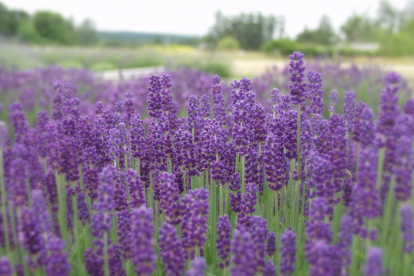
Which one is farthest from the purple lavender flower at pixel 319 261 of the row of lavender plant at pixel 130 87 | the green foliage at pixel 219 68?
the green foliage at pixel 219 68

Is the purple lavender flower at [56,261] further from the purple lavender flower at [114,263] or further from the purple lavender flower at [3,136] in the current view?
the purple lavender flower at [3,136]

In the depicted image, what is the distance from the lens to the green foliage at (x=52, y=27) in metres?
74.9

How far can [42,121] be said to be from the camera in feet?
9.00

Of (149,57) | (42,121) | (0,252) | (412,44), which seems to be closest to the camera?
(0,252)

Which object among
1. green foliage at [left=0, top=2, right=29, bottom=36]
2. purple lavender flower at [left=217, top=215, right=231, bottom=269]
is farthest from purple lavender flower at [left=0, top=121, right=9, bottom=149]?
green foliage at [left=0, top=2, right=29, bottom=36]

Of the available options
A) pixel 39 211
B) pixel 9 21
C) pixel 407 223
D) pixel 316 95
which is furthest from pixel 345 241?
pixel 9 21

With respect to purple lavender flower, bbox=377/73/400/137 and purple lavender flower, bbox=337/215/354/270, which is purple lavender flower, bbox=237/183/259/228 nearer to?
purple lavender flower, bbox=337/215/354/270

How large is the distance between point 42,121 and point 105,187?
126cm

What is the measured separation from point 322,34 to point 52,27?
2006 inches

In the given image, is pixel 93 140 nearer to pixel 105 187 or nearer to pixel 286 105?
pixel 105 187

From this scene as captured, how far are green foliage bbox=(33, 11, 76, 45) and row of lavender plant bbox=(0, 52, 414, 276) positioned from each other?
3073 inches

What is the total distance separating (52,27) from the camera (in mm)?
75750

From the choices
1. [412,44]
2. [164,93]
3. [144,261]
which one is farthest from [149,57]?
[412,44]

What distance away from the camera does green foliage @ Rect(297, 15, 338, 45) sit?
72.9 m
